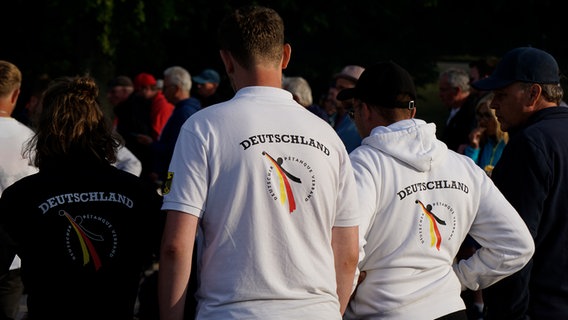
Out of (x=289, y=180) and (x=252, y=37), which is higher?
(x=252, y=37)

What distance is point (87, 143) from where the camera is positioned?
4.14 m

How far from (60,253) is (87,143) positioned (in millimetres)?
A: 475

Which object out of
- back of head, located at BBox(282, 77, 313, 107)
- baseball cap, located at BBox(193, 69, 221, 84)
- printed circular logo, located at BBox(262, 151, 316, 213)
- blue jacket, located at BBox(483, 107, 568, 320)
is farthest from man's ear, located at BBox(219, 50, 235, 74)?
baseball cap, located at BBox(193, 69, 221, 84)

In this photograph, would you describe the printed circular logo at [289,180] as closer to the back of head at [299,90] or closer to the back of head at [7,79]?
the back of head at [7,79]

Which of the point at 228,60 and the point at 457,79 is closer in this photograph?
the point at 228,60

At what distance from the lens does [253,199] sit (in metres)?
3.49

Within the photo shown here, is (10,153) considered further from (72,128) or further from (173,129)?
(173,129)

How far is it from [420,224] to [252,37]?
1147 millimetres

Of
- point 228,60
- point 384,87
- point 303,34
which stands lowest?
point 384,87

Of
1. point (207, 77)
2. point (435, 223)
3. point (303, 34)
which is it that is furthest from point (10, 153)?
point (303, 34)

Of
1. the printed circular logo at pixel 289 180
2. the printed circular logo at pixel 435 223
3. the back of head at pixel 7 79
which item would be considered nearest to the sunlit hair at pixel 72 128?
the printed circular logo at pixel 289 180

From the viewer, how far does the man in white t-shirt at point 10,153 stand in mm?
5809

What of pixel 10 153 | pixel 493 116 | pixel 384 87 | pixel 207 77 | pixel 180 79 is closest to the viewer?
pixel 384 87

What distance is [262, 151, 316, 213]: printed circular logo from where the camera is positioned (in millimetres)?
3508
